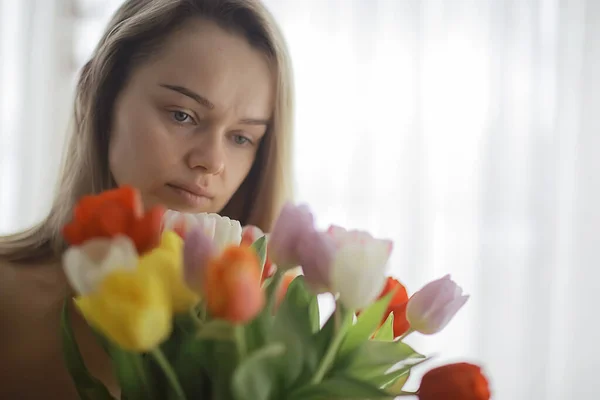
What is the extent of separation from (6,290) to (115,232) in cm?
44

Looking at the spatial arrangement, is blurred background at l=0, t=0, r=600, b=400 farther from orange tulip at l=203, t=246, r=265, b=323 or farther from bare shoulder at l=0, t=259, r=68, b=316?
orange tulip at l=203, t=246, r=265, b=323

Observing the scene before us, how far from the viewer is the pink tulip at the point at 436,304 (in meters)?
0.45

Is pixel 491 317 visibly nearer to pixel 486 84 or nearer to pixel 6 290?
pixel 486 84

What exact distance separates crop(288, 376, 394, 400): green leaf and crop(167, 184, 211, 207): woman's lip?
0.35 meters

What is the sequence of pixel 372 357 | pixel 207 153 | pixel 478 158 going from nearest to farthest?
pixel 372 357, pixel 207 153, pixel 478 158

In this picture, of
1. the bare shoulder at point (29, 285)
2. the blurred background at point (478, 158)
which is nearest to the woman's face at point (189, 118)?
the bare shoulder at point (29, 285)

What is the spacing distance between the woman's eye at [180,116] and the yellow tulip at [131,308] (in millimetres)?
379

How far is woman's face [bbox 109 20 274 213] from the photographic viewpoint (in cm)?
70

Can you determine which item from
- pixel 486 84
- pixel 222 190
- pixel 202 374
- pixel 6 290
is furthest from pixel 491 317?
pixel 202 374

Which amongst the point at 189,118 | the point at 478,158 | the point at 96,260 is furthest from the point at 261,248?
the point at 478,158

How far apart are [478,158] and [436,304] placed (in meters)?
1.24

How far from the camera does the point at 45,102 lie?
172cm

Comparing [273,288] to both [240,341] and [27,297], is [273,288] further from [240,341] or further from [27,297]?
[27,297]

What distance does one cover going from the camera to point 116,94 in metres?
0.77
